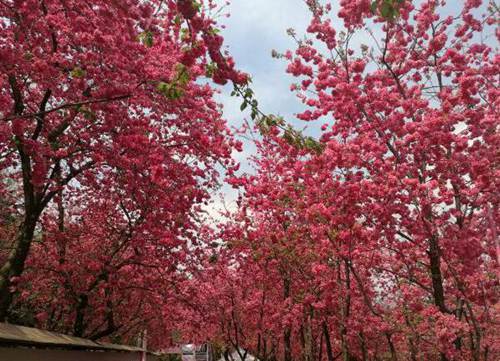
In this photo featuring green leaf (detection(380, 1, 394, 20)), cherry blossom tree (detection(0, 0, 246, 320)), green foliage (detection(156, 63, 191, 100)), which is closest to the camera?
green leaf (detection(380, 1, 394, 20))

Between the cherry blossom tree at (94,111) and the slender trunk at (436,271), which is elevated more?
the cherry blossom tree at (94,111)

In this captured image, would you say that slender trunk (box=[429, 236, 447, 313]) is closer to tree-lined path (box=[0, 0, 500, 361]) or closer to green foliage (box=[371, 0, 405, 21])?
tree-lined path (box=[0, 0, 500, 361])

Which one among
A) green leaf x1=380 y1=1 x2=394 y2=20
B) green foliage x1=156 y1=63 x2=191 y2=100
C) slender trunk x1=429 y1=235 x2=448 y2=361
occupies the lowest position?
slender trunk x1=429 y1=235 x2=448 y2=361

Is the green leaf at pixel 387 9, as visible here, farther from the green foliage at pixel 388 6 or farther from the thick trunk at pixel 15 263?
the thick trunk at pixel 15 263

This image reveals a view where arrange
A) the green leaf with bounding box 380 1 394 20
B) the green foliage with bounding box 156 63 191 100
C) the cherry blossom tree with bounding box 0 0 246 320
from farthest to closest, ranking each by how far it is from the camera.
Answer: the cherry blossom tree with bounding box 0 0 246 320 < the green foliage with bounding box 156 63 191 100 < the green leaf with bounding box 380 1 394 20

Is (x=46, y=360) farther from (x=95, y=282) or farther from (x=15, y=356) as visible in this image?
(x=95, y=282)

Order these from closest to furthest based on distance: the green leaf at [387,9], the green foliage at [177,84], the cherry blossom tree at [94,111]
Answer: the green leaf at [387,9] → the green foliage at [177,84] → the cherry blossom tree at [94,111]

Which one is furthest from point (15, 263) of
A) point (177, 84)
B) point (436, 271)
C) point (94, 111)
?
point (436, 271)

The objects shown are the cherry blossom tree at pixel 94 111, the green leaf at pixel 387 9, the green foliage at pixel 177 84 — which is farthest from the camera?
the cherry blossom tree at pixel 94 111

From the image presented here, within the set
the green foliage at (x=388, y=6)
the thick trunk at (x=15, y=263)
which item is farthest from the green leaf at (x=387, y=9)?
the thick trunk at (x=15, y=263)

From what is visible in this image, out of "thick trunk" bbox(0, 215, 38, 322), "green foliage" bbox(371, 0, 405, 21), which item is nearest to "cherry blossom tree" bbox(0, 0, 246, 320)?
"thick trunk" bbox(0, 215, 38, 322)

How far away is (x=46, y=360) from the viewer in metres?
10.4

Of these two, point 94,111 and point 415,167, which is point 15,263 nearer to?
point 94,111

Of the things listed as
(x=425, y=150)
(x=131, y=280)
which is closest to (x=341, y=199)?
(x=425, y=150)
